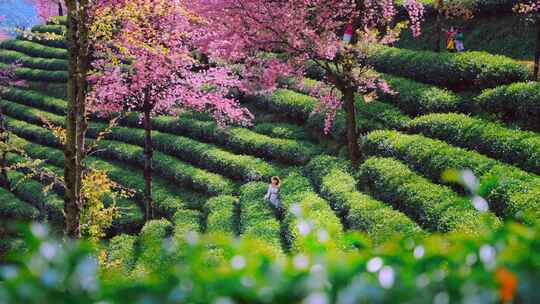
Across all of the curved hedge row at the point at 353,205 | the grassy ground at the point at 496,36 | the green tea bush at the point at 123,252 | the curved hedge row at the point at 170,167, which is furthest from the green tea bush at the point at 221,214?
the grassy ground at the point at 496,36

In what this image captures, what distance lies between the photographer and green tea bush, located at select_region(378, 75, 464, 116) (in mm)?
17109

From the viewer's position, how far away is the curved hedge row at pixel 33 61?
120 ft

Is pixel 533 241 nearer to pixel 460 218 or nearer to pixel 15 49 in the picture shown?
pixel 460 218

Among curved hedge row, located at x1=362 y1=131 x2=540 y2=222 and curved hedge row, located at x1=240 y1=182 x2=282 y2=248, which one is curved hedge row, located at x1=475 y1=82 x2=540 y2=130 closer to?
curved hedge row, located at x1=362 y1=131 x2=540 y2=222

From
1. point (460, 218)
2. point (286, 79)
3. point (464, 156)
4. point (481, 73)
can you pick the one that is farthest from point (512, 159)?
point (286, 79)

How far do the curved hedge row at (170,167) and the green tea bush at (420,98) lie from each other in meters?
6.46

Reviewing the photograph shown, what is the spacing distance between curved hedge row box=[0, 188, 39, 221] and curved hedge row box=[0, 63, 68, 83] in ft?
43.5

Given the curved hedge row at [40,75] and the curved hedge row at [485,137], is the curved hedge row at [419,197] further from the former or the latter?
the curved hedge row at [40,75]

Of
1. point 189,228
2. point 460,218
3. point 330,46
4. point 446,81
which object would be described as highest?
point 330,46

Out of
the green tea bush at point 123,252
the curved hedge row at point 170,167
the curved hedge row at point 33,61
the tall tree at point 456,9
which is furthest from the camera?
the curved hedge row at point 33,61

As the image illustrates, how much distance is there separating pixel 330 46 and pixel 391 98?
5.03 m

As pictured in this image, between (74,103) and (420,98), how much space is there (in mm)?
11420

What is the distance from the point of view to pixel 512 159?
12859 mm

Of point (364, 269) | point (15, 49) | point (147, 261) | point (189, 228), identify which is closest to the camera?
point (364, 269)
